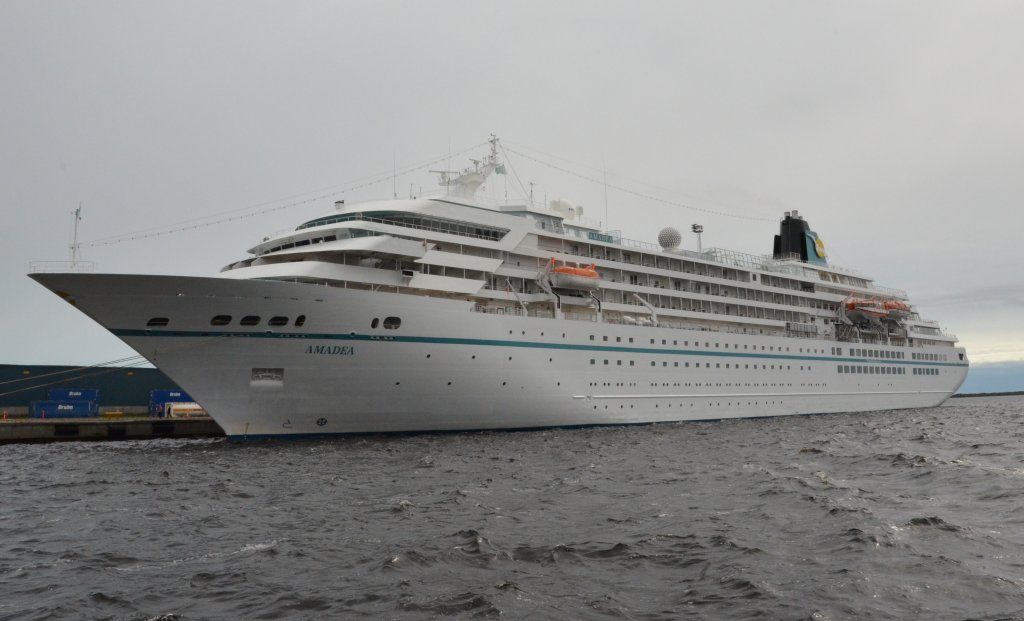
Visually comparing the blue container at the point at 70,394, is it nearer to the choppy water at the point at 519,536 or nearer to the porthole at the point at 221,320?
the choppy water at the point at 519,536

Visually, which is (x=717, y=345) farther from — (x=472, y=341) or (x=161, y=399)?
(x=161, y=399)

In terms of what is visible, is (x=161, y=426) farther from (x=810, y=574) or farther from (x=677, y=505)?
(x=810, y=574)

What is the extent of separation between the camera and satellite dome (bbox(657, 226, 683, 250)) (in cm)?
3625

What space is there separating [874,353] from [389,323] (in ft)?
119

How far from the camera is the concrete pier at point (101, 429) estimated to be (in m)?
28.7

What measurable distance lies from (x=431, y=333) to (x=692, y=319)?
16883mm

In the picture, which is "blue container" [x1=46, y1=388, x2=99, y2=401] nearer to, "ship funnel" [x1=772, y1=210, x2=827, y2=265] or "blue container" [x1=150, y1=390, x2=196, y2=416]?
"blue container" [x1=150, y1=390, x2=196, y2=416]

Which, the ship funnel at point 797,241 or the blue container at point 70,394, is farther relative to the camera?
the ship funnel at point 797,241

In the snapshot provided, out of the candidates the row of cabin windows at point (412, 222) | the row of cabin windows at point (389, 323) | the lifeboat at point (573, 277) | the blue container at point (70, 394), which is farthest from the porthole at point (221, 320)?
the blue container at point (70, 394)

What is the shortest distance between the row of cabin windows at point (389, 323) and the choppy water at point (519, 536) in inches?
180

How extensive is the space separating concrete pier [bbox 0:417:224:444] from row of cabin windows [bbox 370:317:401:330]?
1544cm

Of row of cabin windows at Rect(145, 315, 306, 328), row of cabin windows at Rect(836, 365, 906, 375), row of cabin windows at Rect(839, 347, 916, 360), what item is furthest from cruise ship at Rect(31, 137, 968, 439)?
row of cabin windows at Rect(839, 347, 916, 360)

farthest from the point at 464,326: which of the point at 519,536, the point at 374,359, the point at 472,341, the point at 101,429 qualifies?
the point at 101,429

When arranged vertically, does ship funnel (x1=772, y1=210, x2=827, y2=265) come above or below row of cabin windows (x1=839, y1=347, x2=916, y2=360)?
above
